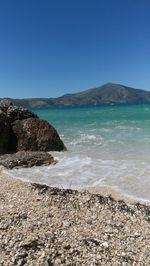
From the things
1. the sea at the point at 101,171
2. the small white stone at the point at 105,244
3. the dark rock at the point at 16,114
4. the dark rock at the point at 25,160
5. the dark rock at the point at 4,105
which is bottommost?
the small white stone at the point at 105,244

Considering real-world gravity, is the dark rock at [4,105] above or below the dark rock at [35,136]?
above

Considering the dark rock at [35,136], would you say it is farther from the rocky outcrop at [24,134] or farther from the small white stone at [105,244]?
the small white stone at [105,244]

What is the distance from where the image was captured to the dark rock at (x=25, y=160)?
41.2 ft

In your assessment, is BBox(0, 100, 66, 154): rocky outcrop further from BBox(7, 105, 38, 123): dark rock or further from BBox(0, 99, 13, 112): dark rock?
BBox(0, 99, 13, 112): dark rock

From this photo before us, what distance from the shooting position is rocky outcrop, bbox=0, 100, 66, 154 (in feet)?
51.6

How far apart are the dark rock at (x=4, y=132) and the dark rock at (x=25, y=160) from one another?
7.63ft

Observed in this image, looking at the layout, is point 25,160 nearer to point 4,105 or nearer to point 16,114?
point 16,114

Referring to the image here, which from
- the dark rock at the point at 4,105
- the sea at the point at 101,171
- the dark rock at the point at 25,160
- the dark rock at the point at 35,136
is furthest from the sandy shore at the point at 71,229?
the dark rock at the point at 4,105

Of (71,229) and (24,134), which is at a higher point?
(24,134)

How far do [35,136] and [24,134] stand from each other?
541 millimetres

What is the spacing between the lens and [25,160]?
12789mm

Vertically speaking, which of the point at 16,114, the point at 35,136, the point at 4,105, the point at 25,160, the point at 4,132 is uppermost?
the point at 4,105

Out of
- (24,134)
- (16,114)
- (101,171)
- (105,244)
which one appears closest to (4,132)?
(24,134)

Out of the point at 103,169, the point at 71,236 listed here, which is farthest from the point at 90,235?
the point at 103,169
